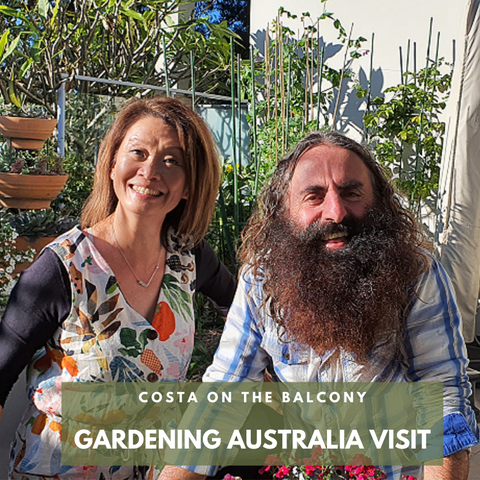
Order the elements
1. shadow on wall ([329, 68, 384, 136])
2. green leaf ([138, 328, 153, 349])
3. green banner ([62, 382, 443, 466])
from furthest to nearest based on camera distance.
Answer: shadow on wall ([329, 68, 384, 136])
green leaf ([138, 328, 153, 349])
green banner ([62, 382, 443, 466])

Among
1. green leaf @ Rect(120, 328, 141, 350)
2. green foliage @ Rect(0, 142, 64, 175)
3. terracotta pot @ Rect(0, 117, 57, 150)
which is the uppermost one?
terracotta pot @ Rect(0, 117, 57, 150)

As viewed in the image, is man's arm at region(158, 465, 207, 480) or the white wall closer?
man's arm at region(158, 465, 207, 480)

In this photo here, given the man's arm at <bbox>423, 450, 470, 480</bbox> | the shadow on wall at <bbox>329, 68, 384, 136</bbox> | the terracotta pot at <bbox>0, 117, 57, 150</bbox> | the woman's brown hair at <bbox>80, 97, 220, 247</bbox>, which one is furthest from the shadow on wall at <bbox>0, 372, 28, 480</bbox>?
the shadow on wall at <bbox>329, 68, 384, 136</bbox>

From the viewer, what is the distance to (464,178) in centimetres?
305

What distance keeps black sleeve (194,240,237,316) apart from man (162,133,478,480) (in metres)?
0.42

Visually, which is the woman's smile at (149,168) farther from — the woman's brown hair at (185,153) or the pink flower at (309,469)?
the pink flower at (309,469)

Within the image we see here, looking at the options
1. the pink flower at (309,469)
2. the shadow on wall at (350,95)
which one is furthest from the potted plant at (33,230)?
the pink flower at (309,469)

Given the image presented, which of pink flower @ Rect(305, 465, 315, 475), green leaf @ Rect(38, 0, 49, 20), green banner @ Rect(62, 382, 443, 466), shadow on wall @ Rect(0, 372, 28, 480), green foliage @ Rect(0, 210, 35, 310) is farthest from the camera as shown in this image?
green leaf @ Rect(38, 0, 49, 20)

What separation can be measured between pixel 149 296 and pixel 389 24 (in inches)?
145

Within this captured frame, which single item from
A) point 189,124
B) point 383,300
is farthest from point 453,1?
point 383,300

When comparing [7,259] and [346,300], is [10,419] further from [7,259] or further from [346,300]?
[346,300]

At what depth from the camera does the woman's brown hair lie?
170cm

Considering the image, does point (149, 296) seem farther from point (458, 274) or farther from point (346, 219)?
point (458, 274)

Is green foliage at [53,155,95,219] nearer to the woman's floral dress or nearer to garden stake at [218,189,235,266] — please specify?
garden stake at [218,189,235,266]
